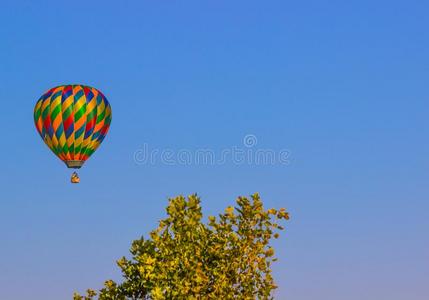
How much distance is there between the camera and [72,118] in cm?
7244

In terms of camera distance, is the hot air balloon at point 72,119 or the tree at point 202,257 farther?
the hot air balloon at point 72,119

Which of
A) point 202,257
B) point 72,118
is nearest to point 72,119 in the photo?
point 72,118

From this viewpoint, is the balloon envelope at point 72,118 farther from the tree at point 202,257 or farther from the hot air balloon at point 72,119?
the tree at point 202,257

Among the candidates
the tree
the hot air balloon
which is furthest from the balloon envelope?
the tree

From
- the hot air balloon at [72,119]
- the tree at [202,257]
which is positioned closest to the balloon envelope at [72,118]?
the hot air balloon at [72,119]

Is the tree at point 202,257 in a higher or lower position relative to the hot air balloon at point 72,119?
lower

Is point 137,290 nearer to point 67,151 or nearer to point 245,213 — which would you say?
point 245,213

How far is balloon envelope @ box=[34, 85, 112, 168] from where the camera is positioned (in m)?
72.4

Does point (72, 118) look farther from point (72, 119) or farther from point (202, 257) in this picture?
point (202, 257)

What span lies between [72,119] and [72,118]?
73 millimetres

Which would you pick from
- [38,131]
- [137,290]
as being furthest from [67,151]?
[137,290]

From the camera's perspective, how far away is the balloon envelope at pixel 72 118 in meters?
72.4

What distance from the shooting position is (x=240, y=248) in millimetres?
38281

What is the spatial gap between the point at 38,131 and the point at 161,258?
38.3 metres
